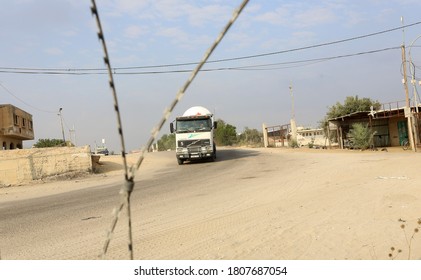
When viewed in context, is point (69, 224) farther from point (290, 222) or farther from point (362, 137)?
point (362, 137)

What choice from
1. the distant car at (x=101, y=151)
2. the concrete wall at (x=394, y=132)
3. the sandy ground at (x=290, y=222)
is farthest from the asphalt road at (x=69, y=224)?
the distant car at (x=101, y=151)

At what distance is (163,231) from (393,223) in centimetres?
379

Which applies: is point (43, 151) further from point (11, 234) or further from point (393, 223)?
point (393, 223)

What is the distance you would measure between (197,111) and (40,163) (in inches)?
387

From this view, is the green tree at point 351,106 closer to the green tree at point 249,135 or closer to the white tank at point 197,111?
the green tree at point 249,135

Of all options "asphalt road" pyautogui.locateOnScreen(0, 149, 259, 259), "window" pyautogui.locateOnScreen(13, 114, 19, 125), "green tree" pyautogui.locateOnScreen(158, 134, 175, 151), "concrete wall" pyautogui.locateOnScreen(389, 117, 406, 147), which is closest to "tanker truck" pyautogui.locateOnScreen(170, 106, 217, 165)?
"asphalt road" pyautogui.locateOnScreen(0, 149, 259, 259)

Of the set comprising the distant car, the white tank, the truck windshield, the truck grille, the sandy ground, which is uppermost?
the white tank

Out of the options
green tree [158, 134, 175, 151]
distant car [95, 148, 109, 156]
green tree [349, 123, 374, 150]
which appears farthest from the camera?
green tree [158, 134, 175, 151]

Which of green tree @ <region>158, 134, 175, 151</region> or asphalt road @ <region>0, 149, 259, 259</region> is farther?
green tree @ <region>158, 134, 175, 151</region>

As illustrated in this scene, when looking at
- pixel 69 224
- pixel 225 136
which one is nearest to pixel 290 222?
pixel 69 224

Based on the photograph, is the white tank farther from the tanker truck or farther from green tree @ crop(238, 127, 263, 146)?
green tree @ crop(238, 127, 263, 146)

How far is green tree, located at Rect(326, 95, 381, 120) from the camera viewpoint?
45250 millimetres

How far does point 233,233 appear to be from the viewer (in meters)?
6.60

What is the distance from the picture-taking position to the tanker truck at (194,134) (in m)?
25.5
